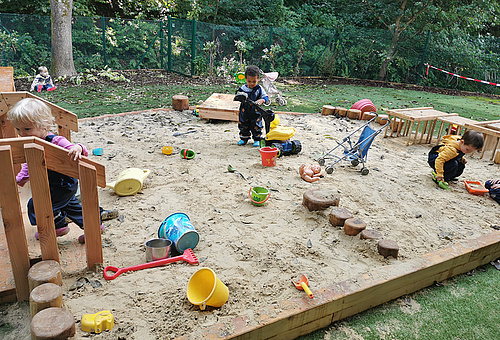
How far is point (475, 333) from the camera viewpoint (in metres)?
2.42

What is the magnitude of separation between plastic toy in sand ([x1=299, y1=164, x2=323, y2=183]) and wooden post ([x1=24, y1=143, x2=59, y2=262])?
121 inches

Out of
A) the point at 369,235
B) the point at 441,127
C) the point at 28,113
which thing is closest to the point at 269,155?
the point at 369,235

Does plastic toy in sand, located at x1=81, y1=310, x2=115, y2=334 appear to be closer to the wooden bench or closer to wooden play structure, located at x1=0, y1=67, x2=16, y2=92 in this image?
wooden play structure, located at x1=0, y1=67, x2=16, y2=92

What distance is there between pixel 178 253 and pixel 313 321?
1259 millimetres

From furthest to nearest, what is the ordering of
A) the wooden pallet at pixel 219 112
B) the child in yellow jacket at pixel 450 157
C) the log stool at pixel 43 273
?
the wooden pallet at pixel 219 112, the child in yellow jacket at pixel 450 157, the log stool at pixel 43 273

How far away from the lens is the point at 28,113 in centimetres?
249

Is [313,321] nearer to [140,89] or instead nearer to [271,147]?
[271,147]

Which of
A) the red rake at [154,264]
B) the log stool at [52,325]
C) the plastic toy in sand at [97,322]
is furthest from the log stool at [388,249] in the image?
the log stool at [52,325]

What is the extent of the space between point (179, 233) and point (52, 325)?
115cm

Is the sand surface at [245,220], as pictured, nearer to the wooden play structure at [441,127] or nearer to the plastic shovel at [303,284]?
the plastic shovel at [303,284]

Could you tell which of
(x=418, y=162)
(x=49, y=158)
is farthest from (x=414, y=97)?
(x=49, y=158)

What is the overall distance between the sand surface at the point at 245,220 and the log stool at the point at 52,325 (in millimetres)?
161

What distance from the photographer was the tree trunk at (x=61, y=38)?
10500 millimetres

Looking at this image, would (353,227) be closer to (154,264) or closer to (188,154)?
Answer: (154,264)
